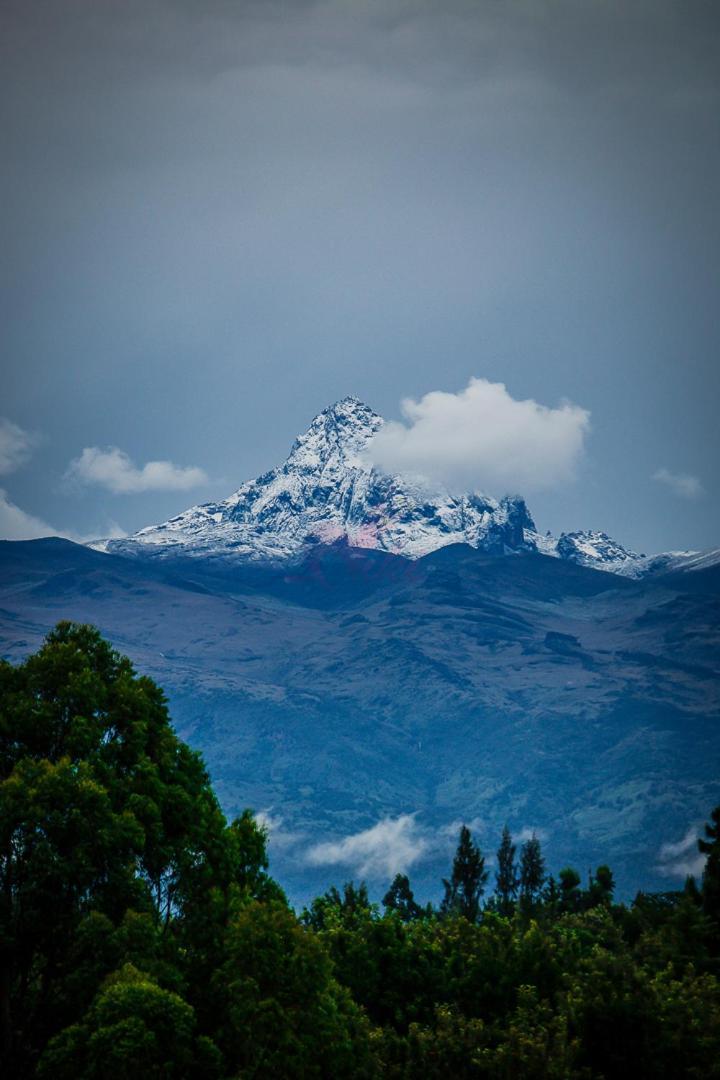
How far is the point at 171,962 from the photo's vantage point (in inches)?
1346

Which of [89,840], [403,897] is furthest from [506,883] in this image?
[89,840]

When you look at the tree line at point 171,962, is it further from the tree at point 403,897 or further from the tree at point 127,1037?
the tree at point 403,897

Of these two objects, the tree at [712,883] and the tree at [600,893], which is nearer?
the tree at [712,883]

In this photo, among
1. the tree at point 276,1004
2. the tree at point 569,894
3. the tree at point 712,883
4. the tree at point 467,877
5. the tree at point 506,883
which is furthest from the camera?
the tree at point 467,877

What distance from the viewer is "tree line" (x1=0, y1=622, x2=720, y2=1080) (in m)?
31.5

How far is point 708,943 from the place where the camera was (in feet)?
196

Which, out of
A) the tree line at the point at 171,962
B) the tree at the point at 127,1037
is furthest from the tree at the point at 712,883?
the tree at the point at 127,1037

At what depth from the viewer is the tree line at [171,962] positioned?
31.5 metres

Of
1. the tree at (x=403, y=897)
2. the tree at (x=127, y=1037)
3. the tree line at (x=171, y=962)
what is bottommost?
the tree at (x=127, y=1037)

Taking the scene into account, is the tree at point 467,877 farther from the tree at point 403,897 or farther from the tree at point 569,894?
the tree at point 569,894

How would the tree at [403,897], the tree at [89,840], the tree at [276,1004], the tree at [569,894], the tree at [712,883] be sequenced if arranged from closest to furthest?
the tree at [276,1004] → the tree at [89,840] → the tree at [712,883] → the tree at [569,894] → the tree at [403,897]

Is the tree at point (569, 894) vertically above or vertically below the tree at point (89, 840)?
above

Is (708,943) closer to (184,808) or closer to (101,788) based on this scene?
(184,808)

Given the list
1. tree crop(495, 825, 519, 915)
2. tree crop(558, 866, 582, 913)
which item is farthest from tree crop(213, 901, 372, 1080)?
tree crop(495, 825, 519, 915)
